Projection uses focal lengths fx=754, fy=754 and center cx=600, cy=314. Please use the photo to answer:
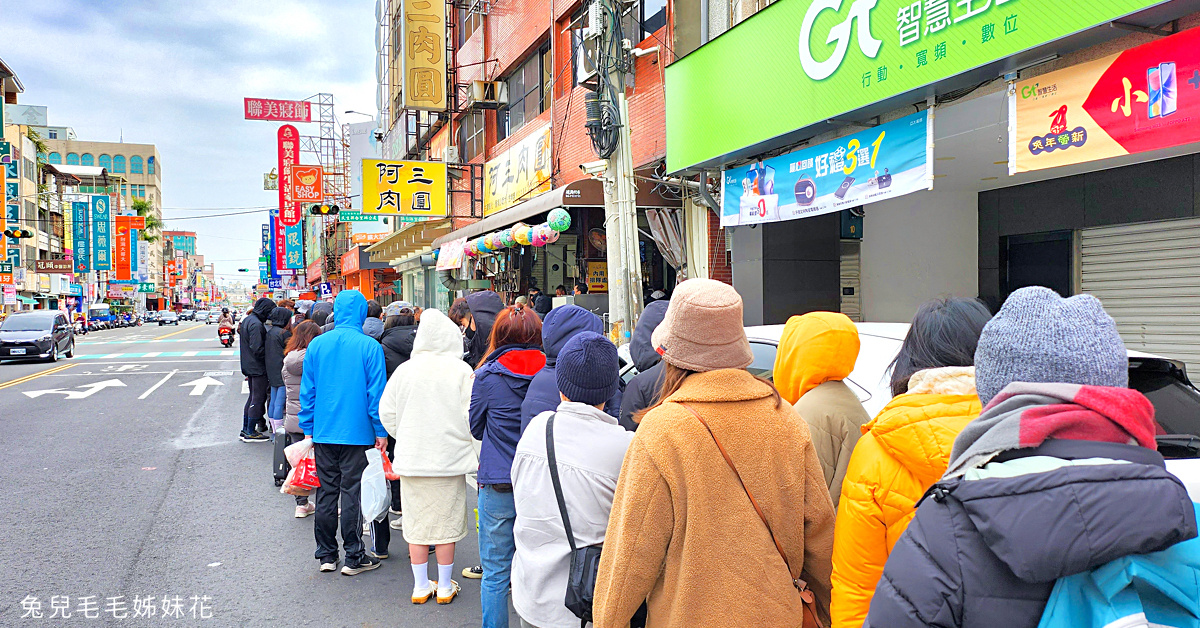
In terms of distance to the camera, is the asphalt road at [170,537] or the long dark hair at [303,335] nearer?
the asphalt road at [170,537]

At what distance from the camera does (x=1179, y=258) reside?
8016mm

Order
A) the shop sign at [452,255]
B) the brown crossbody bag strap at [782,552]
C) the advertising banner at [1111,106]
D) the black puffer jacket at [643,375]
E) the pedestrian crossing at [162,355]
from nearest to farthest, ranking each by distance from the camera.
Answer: the brown crossbody bag strap at [782,552]
the black puffer jacket at [643,375]
the advertising banner at [1111,106]
the shop sign at [452,255]
the pedestrian crossing at [162,355]

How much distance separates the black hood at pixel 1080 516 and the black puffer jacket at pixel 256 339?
9750 mm

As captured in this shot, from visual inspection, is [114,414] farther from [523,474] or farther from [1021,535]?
[1021,535]

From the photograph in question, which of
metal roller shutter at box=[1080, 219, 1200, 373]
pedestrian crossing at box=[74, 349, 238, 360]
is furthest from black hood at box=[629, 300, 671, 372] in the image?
pedestrian crossing at box=[74, 349, 238, 360]

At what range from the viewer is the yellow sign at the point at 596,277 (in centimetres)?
1547

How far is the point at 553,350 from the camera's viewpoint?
3.89 m

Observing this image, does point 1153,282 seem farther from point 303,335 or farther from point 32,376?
point 32,376

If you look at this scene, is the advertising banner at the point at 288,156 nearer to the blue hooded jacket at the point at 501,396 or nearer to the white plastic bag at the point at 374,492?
the white plastic bag at the point at 374,492

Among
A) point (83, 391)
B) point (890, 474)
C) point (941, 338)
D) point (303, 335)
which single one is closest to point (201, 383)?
point (83, 391)

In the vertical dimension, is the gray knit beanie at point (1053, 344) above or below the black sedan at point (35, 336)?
above

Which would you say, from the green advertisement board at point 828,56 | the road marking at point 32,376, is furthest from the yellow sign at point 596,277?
the road marking at point 32,376

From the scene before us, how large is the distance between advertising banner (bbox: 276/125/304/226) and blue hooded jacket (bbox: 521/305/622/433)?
3981cm

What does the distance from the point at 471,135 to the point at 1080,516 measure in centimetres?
2256
